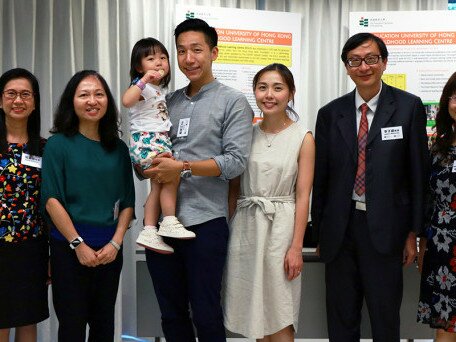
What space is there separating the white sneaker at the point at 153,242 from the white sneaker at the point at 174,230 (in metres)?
0.04

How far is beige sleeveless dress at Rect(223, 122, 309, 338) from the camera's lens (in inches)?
85.1

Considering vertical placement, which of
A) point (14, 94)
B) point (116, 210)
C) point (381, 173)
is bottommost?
point (116, 210)

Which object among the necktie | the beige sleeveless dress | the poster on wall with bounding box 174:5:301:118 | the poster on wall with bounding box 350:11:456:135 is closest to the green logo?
the poster on wall with bounding box 350:11:456:135

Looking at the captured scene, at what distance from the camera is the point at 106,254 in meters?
2.10

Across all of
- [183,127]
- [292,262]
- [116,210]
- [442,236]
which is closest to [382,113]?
[442,236]

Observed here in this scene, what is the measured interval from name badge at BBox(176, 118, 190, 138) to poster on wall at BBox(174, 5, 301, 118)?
60.1 inches

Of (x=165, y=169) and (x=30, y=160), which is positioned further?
(x=30, y=160)

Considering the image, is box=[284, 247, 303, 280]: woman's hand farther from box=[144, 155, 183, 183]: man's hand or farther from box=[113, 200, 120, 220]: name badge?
box=[113, 200, 120, 220]: name badge

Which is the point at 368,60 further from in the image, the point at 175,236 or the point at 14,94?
the point at 14,94

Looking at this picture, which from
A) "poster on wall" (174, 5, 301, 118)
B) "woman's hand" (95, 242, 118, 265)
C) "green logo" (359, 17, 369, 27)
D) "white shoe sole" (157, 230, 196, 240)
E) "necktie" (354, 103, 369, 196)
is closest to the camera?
"white shoe sole" (157, 230, 196, 240)

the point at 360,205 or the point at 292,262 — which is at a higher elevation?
the point at 360,205

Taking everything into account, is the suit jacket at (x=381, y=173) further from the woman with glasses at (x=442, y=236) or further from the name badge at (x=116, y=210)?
the name badge at (x=116, y=210)

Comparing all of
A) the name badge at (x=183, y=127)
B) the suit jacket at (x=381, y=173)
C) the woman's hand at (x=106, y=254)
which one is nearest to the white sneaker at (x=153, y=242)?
the woman's hand at (x=106, y=254)

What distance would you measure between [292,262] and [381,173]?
586 mm
